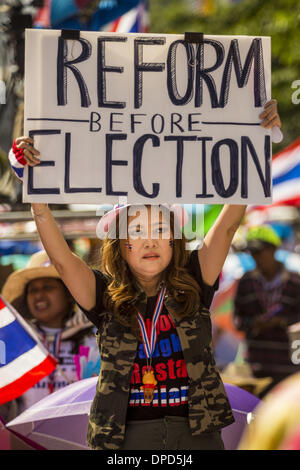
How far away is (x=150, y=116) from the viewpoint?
2652 millimetres

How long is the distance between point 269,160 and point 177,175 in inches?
13.7

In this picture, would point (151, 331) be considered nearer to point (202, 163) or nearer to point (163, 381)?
point (163, 381)

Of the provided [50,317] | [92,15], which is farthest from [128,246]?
[92,15]

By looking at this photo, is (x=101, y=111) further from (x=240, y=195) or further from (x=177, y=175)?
(x=240, y=195)

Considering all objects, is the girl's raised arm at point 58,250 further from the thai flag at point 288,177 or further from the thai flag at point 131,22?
the thai flag at point 288,177

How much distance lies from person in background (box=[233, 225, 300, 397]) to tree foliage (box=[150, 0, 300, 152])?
5.89 feet

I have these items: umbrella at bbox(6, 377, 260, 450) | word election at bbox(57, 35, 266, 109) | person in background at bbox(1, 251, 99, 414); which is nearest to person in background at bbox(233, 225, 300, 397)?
person in background at bbox(1, 251, 99, 414)

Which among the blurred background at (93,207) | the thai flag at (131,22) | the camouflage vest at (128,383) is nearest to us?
the camouflage vest at (128,383)

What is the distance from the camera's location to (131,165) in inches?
103

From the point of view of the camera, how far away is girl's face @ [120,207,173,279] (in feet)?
8.25

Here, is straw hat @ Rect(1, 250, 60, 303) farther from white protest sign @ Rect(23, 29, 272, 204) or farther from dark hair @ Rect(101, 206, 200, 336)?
white protest sign @ Rect(23, 29, 272, 204)

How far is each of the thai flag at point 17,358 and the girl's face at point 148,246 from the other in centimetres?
84

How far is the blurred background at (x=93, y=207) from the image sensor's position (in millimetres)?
4641

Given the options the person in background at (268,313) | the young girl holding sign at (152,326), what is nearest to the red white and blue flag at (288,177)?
the person in background at (268,313)
